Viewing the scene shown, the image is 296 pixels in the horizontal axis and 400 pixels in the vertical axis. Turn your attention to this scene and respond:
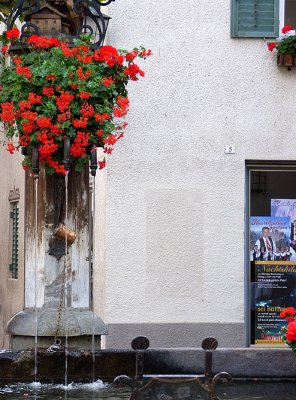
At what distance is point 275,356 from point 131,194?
6.24 meters

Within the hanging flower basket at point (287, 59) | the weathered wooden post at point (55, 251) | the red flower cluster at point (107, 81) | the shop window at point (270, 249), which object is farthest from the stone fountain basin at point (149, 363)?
the hanging flower basket at point (287, 59)

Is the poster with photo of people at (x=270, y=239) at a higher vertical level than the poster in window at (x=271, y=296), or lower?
higher

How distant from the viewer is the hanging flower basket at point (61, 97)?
7570mm

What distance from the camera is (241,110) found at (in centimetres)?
1341

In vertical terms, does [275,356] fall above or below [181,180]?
below

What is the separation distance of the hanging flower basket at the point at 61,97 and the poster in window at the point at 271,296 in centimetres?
609

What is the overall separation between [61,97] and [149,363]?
5.39 ft

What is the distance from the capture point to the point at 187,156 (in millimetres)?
13359

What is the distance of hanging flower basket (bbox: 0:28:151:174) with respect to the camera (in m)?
7.57

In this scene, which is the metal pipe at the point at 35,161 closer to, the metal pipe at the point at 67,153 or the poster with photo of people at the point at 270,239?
the metal pipe at the point at 67,153

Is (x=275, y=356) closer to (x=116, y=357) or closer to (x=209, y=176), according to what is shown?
(x=116, y=357)

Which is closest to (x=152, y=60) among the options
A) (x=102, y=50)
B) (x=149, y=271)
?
(x=149, y=271)

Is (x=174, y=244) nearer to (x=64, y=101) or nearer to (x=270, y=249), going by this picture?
(x=270, y=249)

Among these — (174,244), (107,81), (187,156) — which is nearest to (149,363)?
(107,81)
